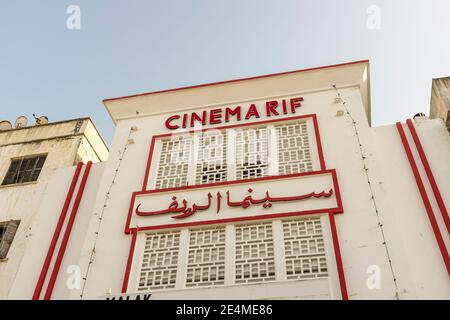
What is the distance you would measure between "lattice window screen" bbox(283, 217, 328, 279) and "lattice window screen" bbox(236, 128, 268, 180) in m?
1.75

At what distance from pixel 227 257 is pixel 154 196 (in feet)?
8.43

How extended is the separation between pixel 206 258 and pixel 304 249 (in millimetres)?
2043

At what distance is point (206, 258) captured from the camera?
880 cm

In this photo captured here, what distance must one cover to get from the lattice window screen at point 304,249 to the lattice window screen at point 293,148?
155 cm

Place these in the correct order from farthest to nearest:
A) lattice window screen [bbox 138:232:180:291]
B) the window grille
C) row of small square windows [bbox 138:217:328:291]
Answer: the window grille
lattice window screen [bbox 138:232:180:291]
row of small square windows [bbox 138:217:328:291]

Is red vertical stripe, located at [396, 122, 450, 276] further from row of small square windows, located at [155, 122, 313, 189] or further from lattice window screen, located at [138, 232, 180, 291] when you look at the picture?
lattice window screen, located at [138, 232, 180, 291]

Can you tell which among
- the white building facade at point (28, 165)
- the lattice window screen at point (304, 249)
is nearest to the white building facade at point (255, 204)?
the lattice window screen at point (304, 249)

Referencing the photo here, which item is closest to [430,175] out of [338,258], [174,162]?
[338,258]

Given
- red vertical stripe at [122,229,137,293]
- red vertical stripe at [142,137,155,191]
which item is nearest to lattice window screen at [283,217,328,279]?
red vertical stripe at [122,229,137,293]

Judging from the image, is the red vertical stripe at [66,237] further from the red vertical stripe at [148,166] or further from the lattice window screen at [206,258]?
the lattice window screen at [206,258]

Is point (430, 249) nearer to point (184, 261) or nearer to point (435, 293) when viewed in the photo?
point (435, 293)

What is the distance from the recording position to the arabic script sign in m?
9.12

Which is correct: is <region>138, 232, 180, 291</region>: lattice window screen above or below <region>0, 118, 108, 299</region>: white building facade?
below
